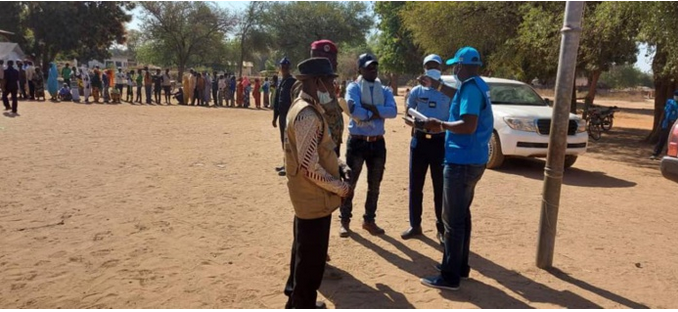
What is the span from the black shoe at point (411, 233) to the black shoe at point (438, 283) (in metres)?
1.12

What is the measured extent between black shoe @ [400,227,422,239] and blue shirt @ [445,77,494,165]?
1.51 metres

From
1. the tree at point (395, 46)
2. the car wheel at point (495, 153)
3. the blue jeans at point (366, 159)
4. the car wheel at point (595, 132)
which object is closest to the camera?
the blue jeans at point (366, 159)

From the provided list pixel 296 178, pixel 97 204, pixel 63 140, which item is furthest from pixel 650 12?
pixel 63 140

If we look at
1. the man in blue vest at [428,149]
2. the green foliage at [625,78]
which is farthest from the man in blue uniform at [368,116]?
the green foliage at [625,78]

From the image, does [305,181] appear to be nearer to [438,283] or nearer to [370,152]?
[438,283]

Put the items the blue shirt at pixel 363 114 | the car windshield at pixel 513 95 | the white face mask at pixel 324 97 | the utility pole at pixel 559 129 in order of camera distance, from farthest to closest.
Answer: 1. the car windshield at pixel 513 95
2. the blue shirt at pixel 363 114
3. the utility pole at pixel 559 129
4. the white face mask at pixel 324 97

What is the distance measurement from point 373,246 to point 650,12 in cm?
A: 773

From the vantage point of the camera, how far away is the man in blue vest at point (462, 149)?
3607 mm

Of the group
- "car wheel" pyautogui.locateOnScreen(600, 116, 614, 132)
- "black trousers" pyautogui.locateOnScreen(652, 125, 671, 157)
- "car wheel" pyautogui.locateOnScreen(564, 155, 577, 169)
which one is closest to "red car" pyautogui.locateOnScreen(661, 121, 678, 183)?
"car wheel" pyautogui.locateOnScreen(564, 155, 577, 169)

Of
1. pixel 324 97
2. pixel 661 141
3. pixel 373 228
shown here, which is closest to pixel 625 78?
pixel 661 141

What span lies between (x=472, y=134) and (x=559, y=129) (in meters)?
0.93

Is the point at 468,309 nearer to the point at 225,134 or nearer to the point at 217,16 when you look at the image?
the point at 225,134

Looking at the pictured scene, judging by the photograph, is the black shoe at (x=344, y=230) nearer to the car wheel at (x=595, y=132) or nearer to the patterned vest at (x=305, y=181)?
the patterned vest at (x=305, y=181)

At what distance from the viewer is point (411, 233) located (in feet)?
16.9
